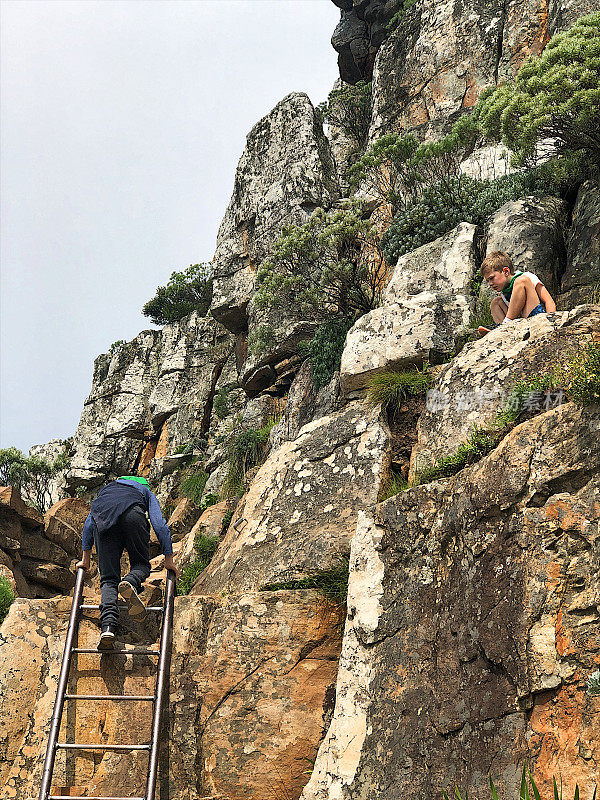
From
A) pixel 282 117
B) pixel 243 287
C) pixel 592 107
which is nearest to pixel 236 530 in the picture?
pixel 592 107

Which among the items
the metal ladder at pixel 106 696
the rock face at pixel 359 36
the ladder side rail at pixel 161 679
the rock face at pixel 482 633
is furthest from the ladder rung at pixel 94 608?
the rock face at pixel 359 36

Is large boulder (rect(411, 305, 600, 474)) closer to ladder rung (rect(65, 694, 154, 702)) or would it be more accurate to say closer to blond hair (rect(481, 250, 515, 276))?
blond hair (rect(481, 250, 515, 276))

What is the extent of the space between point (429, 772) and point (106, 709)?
302 cm

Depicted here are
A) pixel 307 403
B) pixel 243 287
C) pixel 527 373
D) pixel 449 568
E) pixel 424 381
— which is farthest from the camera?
pixel 243 287

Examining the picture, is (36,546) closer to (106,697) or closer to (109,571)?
(109,571)

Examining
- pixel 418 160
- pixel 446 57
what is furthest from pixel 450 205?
pixel 446 57

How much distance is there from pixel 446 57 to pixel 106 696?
17.7 m

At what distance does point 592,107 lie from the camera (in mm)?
9742

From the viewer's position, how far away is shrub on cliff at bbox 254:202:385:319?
47.6ft

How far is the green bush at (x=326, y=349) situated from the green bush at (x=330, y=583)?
6.42m

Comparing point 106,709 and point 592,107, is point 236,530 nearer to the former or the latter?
point 106,709

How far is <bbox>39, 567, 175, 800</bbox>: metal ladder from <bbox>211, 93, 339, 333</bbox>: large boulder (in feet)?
42.6

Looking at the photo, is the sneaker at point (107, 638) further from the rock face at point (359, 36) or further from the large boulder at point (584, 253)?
the rock face at point (359, 36)

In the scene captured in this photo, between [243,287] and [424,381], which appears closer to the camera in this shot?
[424,381]
